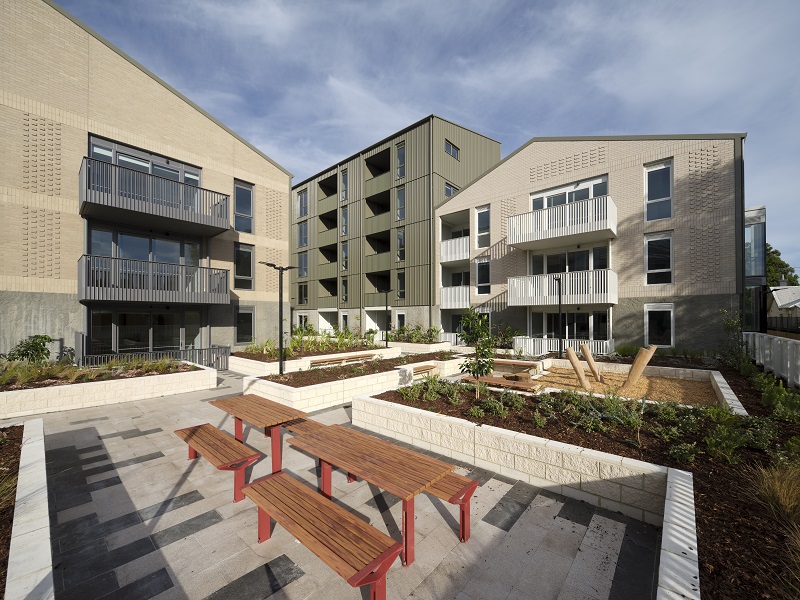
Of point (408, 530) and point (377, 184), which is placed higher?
point (377, 184)

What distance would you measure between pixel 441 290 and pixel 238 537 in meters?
20.0

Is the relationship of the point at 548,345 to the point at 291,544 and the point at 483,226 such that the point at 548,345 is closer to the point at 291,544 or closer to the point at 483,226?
the point at 483,226

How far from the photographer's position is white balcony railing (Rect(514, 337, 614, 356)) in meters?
16.5

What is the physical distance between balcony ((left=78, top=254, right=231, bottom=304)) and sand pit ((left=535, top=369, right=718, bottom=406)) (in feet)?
47.1

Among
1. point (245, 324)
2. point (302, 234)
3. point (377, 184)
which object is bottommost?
point (245, 324)

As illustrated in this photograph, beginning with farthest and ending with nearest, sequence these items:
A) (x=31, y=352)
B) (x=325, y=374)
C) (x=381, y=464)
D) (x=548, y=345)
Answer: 1. (x=548, y=345)
2. (x=325, y=374)
3. (x=31, y=352)
4. (x=381, y=464)

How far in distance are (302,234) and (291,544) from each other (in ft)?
111

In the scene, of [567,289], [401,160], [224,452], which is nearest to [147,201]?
[224,452]

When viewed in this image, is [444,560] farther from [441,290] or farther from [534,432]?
[441,290]

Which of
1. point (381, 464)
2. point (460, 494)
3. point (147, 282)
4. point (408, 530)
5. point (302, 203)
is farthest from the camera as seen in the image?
point (302, 203)

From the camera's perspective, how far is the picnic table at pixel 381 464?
354 cm

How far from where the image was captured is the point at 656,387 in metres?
10.1

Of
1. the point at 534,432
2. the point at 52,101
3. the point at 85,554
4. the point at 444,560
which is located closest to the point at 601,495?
the point at 534,432

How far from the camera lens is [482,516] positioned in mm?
4387
